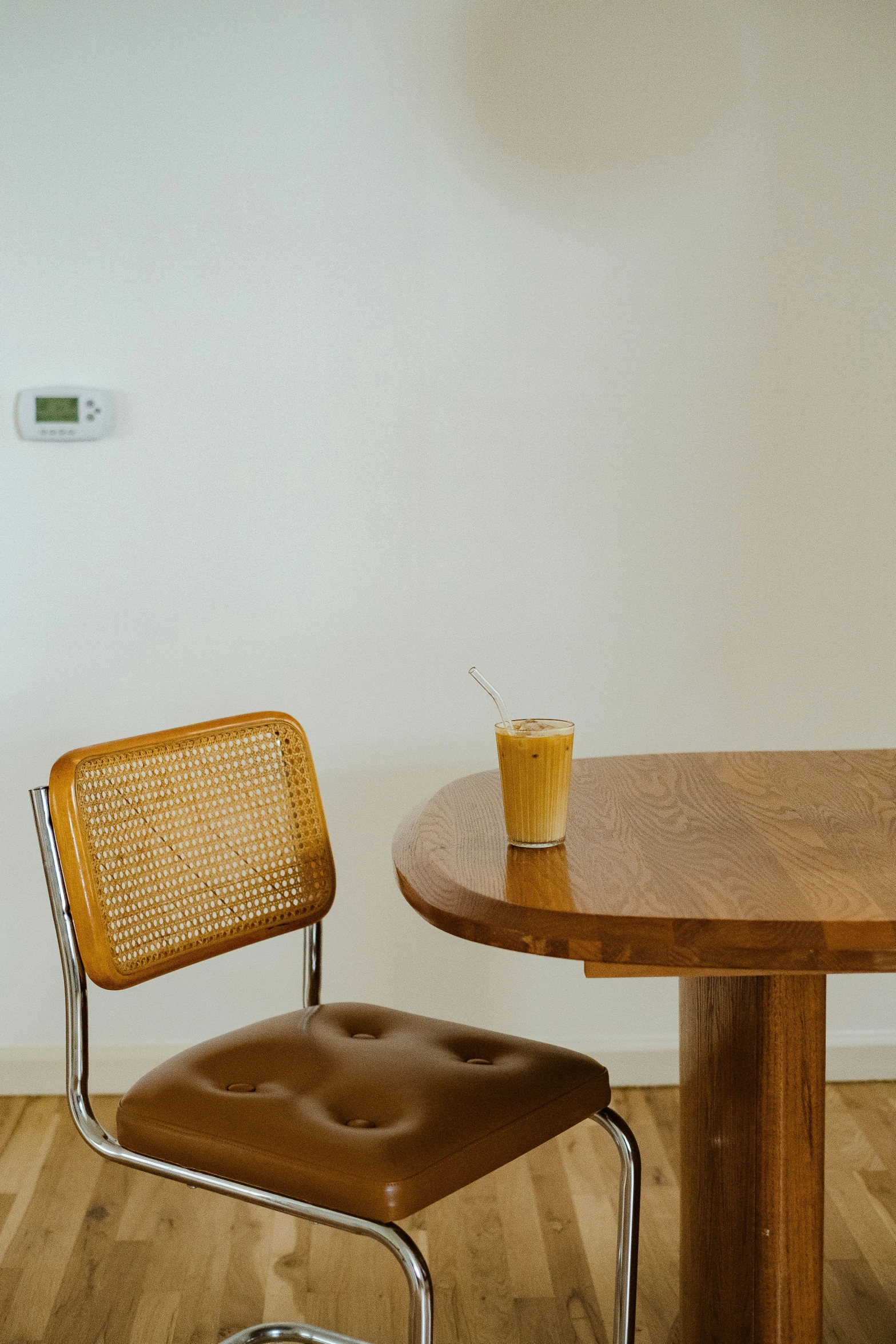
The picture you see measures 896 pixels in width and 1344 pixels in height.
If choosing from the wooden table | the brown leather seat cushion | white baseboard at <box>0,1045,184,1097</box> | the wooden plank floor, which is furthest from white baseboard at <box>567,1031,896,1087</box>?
the brown leather seat cushion

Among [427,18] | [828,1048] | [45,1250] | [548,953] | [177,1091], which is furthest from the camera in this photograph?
[828,1048]

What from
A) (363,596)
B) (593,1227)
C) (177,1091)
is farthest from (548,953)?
(363,596)

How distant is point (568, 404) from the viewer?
238 cm

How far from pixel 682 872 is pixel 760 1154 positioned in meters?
0.36

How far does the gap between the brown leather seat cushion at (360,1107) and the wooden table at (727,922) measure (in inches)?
6.7

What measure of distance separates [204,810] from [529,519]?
112 centimetres

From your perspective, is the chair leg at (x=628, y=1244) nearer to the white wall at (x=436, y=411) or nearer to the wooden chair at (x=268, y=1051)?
the wooden chair at (x=268, y=1051)

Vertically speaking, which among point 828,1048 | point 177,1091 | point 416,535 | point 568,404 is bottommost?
point 828,1048

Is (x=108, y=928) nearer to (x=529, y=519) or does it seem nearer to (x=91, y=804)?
(x=91, y=804)

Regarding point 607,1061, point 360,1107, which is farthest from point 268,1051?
point 607,1061

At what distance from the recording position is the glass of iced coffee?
1150 mm

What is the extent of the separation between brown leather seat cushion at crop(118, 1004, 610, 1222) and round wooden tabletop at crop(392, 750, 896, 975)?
25cm

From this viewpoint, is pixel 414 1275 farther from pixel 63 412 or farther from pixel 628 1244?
pixel 63 412

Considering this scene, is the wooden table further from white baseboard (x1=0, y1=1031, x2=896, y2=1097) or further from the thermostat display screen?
the thermostat display screen
